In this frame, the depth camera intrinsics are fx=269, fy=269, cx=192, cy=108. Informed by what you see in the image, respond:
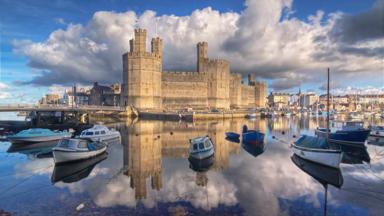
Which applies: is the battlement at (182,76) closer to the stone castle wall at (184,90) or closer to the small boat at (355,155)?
the stone castle wall at (184,90)

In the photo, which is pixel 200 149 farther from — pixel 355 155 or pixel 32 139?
pixel 32 139

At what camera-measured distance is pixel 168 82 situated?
205 ft

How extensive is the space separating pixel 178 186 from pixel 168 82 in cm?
5334

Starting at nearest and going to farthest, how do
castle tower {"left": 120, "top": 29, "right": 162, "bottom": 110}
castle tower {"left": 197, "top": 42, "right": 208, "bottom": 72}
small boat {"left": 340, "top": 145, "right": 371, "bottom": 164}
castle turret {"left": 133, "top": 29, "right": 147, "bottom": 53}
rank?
small boat {"left": 340, "top": 145, "right": 371, "bottom": 164} < castle tower {"left": 120, "top": 29, "right": 162, "bottom": 110} < castle turret {"left": 133, "top": 29, "right": 147, "bottom": 53} < castle tower {"left": 197, "top": 42, "right": 208, "bottom": 72}

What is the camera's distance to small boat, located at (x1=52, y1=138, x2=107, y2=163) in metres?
13.0

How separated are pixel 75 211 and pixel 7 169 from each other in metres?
7.34

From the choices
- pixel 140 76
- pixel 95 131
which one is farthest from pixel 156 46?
pixel 95 131

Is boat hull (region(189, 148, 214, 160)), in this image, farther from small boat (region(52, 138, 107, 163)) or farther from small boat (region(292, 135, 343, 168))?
small boat (region(52, 138, 107, 163))

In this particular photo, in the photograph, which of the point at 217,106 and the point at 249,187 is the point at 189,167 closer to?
the point at 249,187

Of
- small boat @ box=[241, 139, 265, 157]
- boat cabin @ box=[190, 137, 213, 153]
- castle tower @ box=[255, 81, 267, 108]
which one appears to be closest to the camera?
boat cabin @ box=[190, 137, 213, 153]

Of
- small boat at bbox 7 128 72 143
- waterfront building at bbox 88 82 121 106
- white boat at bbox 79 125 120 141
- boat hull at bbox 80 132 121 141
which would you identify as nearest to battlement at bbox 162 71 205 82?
waterfront building at bbox 88 82 121 106

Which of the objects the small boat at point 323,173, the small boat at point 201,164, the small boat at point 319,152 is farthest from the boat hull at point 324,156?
the small boat at point 201,164

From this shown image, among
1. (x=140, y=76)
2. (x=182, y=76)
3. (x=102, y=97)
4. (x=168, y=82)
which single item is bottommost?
(x=102, y=97)

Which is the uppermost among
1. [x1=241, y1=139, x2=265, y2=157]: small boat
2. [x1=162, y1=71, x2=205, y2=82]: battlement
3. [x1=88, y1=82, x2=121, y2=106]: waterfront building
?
[x1=162, y1=71, x2=205, y2=82]: battlement
